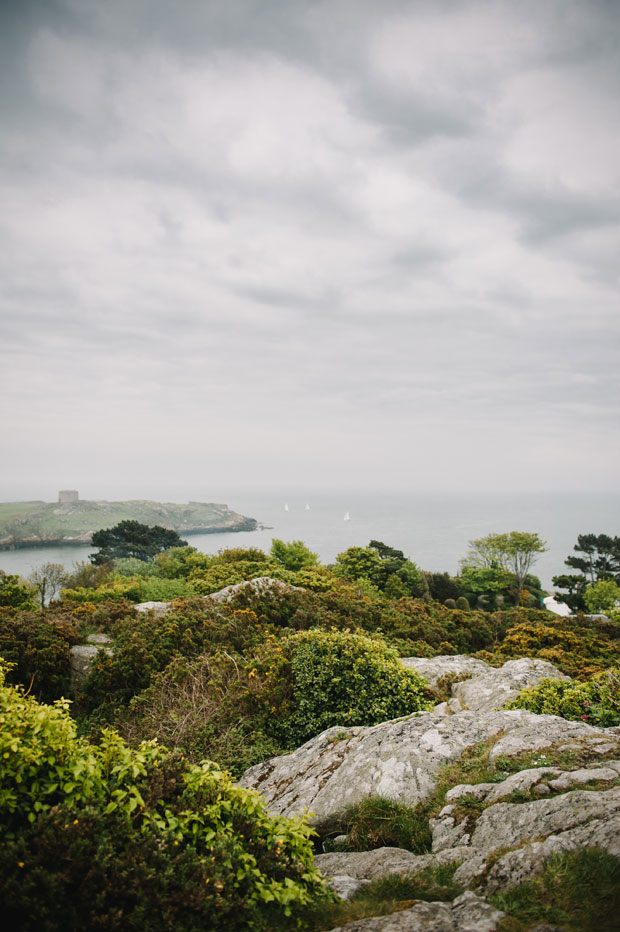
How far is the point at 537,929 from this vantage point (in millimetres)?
2240

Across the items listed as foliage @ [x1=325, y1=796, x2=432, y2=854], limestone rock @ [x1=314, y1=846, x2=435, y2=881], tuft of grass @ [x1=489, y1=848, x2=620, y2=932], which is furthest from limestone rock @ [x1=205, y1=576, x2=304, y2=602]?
tuft of grass @ [x1=489, y1=848, x2=620, y2=932]

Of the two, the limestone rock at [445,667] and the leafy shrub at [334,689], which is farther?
the limestone rock at [445,667]

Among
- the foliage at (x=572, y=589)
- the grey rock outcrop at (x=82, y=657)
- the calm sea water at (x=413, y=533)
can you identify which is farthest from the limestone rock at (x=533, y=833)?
the foliage at (x=572, y=589)

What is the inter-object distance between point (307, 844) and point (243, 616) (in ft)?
24.3

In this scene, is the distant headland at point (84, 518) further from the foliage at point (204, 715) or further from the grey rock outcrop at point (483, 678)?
the grey rock outcrop at point (483, 678)

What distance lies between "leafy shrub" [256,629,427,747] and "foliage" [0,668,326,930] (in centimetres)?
361

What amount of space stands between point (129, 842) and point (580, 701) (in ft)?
18.9

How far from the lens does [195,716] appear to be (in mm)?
6730

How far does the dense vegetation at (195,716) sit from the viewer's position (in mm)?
2398

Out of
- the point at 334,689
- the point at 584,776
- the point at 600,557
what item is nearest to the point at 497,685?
the point at 334,689

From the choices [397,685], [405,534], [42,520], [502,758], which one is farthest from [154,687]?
[405,534]

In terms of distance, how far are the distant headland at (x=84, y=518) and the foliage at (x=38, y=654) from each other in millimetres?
53296

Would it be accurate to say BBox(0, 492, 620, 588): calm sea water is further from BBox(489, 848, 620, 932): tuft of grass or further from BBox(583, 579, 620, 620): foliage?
BBox(489, 848, 620, 932): tuft of grass

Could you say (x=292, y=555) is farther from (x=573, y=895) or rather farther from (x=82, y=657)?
(x=573, y=895)
